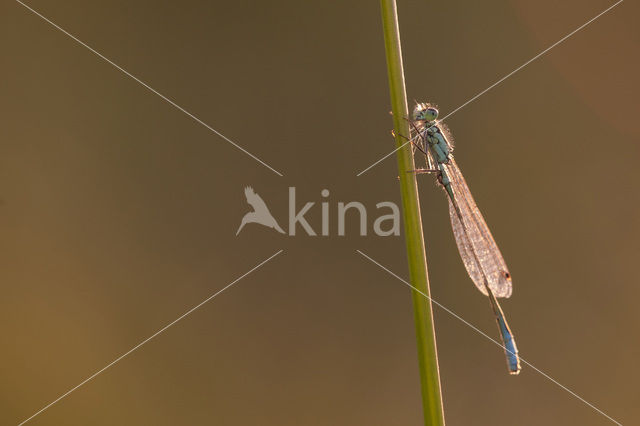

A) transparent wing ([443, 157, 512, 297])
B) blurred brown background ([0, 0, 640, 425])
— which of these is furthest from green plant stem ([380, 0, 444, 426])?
blurred brown background ([0, 0, 640, 425])

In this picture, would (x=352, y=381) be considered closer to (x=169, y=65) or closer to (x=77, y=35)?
(x=169, y=65)

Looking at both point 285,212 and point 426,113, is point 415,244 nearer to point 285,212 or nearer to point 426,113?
point 426,113

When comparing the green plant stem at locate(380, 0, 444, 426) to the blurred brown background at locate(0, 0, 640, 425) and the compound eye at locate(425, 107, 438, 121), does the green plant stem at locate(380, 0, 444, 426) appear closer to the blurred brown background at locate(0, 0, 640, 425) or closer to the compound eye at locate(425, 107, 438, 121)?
the compound eye at locate(425, 107, 438, 121)

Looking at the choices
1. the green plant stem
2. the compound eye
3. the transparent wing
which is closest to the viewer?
the green plant stem

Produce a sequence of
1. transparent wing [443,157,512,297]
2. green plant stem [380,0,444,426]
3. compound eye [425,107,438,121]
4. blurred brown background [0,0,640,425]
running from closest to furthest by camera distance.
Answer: green plant stem [380,0,444,426], compound eye [425,107,438,121], transparent wing [443,157,512,297], blurred brown background [0,0,640,425]

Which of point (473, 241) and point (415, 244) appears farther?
point (473, 241)

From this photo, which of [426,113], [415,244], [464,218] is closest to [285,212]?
[464,218]

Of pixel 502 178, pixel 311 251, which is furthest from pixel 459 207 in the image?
pixel 502 178
